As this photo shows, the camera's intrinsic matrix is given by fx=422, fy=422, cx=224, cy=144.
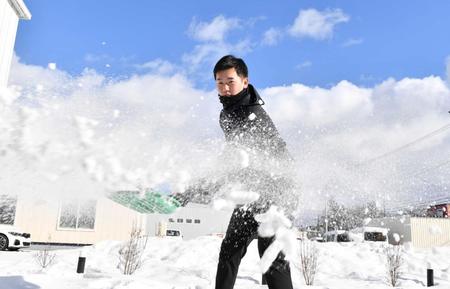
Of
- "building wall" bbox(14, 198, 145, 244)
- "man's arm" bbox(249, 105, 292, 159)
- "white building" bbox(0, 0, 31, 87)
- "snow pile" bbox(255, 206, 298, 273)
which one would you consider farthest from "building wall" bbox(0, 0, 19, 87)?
"building wall" bbox(14, 198, 145, 244)

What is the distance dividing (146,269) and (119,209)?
38.6 feet

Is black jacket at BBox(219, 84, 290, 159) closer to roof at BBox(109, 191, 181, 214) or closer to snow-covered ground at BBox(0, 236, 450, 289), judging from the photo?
roof at BBox(109, 191, 181, 214)

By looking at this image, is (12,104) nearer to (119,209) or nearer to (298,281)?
(298,281)

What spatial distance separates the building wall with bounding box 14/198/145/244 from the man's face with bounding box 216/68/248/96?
53.8 ft

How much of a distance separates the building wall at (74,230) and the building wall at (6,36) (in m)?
11.3

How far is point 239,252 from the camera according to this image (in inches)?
99.4

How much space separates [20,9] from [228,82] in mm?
7000

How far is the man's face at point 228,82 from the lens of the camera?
2703 millimetres

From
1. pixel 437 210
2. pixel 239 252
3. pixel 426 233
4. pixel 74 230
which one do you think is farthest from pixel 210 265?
pixel 426 233

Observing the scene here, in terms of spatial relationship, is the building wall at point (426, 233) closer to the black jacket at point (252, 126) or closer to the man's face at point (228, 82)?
the black jacket at point (252, 126)

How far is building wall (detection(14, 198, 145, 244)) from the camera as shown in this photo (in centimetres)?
1875

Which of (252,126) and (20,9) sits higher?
(20,9)

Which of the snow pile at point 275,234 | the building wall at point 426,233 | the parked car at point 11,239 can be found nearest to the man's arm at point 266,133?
the snow pile at point 275,234

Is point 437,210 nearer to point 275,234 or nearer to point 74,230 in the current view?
point 275,234
